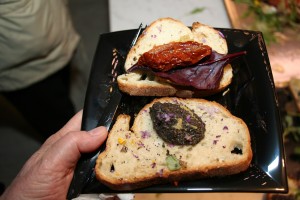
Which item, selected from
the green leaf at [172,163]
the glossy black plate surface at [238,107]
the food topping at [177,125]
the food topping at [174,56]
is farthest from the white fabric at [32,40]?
the green leaf at [172,163]

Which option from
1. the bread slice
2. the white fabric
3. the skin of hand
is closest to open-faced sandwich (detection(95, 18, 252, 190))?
the bread slice

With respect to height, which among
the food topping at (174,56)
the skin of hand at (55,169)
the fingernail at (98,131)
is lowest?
the skin of hand at (55,169)

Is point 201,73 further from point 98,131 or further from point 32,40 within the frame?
point 32,40

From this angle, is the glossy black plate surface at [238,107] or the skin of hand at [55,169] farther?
the skin of hand at [55,169]

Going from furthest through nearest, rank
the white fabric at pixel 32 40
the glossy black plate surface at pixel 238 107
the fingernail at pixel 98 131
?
the white fabric at pixel 32 40, the fingernail at pixel 98 131, the glossy black plate surface at pixel 238 107

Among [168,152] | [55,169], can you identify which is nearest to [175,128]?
[168,152]

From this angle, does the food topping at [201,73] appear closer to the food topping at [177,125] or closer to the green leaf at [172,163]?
the food topping at [177,125]

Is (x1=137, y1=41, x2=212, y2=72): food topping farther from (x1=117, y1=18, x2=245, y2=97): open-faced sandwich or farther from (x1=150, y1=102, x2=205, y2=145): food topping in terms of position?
(x1=150, y1=102, x2=205, y2=145): food topping
